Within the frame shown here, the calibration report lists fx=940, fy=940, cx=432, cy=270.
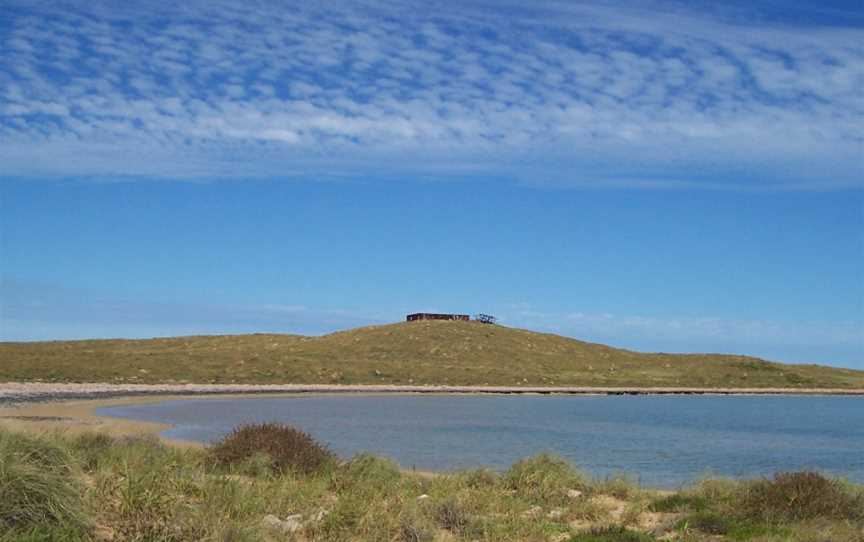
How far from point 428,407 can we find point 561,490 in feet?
126

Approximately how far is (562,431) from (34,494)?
3002cm

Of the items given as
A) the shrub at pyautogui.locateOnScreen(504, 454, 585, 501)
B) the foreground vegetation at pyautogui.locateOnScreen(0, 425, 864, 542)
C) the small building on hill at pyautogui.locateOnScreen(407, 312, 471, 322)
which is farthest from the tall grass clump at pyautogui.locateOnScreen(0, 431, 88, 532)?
the small building on hill at pyautogui.locateOnScreen(407, 312, 471, 322)

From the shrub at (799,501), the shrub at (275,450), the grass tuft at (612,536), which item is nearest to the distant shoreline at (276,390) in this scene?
the shrub at (275,450)

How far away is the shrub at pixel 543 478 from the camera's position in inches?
627

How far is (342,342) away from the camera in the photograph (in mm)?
115500

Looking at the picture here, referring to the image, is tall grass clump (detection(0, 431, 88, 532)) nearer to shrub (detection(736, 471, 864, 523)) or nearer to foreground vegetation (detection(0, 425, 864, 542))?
foreground vegetation (detection(0, 425, 864, 542))

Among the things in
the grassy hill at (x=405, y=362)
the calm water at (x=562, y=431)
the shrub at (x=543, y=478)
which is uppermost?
the grassy hill at (x=405, y=362)

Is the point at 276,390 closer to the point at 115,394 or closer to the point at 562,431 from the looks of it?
the point at 115,394

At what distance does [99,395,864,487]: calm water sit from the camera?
2627cm

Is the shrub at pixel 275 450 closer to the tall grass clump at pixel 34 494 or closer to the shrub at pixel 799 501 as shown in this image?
the tall grass clump at pixel 34 494

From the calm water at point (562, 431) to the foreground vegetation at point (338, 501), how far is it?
5.90m

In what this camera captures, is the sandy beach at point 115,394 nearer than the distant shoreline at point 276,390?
Yes

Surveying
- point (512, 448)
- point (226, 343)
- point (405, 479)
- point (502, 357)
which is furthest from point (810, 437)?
point (226, 343)

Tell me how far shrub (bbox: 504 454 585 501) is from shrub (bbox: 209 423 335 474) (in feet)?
11.1
